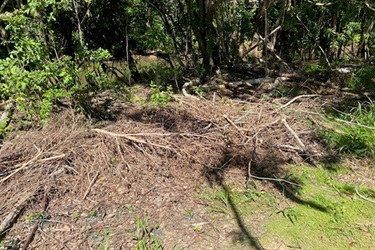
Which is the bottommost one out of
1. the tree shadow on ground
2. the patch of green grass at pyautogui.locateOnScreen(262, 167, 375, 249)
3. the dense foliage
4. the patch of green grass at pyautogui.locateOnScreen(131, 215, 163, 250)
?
the patch of green grass at pyautogui.locateOnScreen(262, 167, 375, 249)

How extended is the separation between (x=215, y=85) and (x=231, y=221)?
364cm

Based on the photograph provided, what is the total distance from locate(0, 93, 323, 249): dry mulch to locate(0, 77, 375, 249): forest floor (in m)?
0.01

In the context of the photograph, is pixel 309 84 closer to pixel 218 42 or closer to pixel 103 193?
pixel 218 42

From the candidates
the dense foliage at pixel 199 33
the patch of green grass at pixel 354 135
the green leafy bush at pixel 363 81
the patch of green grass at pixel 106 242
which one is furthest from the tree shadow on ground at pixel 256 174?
the green leafy bush at pixel 363 81

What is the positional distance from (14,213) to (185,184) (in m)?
1.63

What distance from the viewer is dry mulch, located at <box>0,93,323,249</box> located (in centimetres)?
254

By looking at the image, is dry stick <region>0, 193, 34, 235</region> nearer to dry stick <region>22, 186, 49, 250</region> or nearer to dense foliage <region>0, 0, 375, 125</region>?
dry stick <region>22, 186, 49, 250</region>

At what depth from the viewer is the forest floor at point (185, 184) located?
8.07 ft

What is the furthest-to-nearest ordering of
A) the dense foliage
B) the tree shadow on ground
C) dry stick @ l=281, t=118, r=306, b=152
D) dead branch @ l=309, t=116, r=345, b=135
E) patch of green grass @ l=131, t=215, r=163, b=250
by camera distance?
the dense foliage < dead branch @ l=309, t=116, r=345, b=135 < dry stick @ l=281, t=118, r=306, b=152 < the tree shadow on ground < patch of green grass @ l=131, t=215, r=163, b=250

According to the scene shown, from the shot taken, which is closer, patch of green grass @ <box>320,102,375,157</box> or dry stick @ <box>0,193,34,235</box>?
dry stick @ <box>0,193,34,235</box>

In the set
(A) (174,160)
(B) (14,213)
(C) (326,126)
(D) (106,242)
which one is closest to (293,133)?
(C) (326,126)

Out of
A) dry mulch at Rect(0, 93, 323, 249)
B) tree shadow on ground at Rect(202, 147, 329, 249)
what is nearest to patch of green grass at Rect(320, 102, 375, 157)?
dry mulch at Rect(0, 93, 323, 249)

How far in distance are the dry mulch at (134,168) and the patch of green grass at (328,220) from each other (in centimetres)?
43

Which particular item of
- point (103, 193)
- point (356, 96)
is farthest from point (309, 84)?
point (103, 193)
